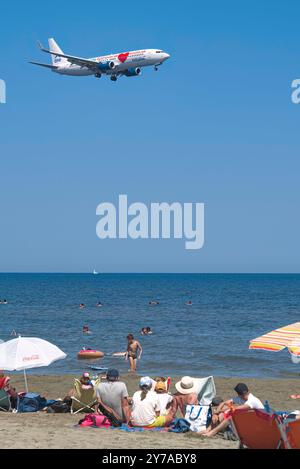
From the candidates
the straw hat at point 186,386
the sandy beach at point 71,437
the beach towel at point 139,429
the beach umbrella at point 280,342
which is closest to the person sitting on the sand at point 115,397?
the beach towel at point 139,429

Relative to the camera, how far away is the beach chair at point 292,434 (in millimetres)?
9258

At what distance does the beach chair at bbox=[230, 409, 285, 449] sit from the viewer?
9.27 metres

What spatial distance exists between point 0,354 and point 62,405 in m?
1.84

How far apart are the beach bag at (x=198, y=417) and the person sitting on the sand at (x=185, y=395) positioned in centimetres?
79

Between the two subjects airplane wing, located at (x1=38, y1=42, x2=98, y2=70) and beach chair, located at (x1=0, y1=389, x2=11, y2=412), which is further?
airplane wing, located at (x1=38, y1=42, x2=98, y2=70)

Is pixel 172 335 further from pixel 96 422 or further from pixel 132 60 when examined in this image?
pixel 96 422

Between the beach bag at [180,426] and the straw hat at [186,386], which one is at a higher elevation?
the straw hat at [186,386]

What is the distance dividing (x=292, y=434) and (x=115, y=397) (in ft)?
12.5

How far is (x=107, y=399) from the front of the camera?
39.8 ft

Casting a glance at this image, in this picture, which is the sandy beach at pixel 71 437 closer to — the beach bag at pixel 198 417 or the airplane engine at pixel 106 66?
the beach bag at pixel 198 417

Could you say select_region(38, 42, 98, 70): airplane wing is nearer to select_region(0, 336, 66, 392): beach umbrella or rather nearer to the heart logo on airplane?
the heart logo on airplane

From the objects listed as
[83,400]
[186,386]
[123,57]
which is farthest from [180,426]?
[123,57]

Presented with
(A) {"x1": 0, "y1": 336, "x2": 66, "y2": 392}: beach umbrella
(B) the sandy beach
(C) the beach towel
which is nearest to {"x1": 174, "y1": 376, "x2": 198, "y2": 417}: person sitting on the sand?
(C) the beach towel

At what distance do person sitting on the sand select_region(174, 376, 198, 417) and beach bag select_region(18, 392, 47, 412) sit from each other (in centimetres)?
323
